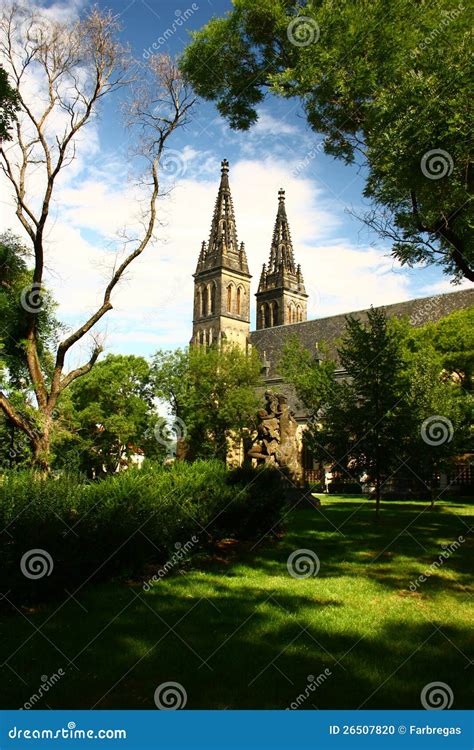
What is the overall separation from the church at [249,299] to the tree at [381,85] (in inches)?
1759

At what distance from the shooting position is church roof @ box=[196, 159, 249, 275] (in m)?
76.1

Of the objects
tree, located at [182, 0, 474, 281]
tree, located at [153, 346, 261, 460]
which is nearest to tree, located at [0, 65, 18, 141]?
tree, located at [182, 0, 474, 281]

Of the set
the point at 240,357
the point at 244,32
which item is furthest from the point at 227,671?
the point at 240,357

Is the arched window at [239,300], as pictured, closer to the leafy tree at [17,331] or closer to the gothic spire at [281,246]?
the gothic spire at [281,246]

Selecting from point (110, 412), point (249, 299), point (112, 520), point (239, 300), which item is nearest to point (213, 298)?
point (239, 300)

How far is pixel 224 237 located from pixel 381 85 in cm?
6543

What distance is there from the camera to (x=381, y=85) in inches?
485

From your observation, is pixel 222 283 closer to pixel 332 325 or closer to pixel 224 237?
pixel 224 237

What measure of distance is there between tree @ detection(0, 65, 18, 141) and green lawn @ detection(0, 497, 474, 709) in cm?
1290

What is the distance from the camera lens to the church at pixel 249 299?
218 ft

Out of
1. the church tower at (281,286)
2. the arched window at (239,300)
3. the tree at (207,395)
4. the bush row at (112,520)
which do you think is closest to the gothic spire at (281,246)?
the church tower at (281,286)

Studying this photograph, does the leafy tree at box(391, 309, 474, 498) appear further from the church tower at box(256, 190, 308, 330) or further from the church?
the church tower at box(256, 190, 308, 330)

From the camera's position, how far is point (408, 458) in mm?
16875

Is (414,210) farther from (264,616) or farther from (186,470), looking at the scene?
(264,616)
